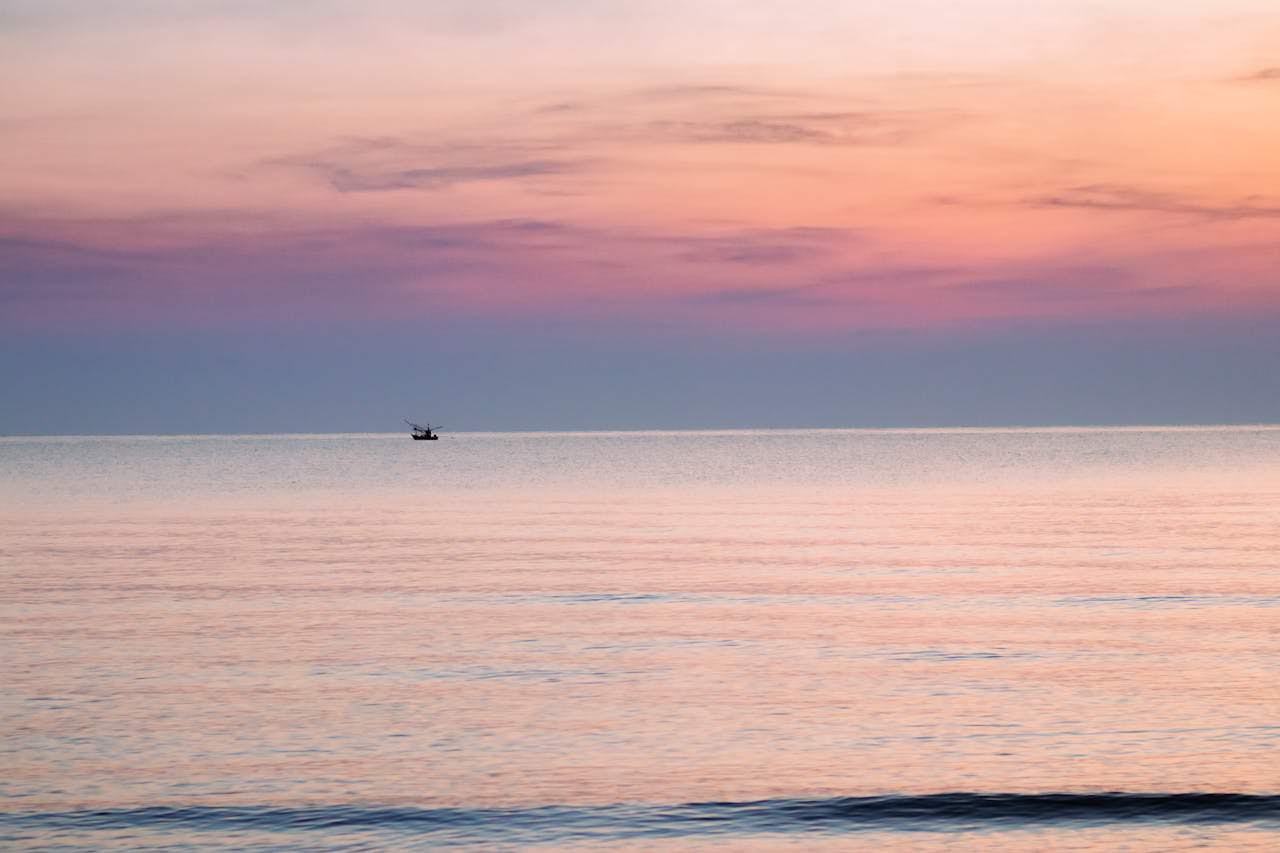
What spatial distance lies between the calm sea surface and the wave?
6 centimetres

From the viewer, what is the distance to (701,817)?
18.8 m

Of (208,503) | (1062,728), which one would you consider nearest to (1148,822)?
(1062,728)

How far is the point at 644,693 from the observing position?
85.9 ft

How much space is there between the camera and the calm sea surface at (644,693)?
18734 millimetres

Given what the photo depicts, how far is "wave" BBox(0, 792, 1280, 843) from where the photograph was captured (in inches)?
720

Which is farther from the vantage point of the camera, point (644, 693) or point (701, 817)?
point (644, 693)

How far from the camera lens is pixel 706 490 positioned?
10419 centimetres

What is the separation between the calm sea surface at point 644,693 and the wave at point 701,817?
0.06 metres

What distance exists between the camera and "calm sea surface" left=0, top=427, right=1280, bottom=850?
61.5 ft

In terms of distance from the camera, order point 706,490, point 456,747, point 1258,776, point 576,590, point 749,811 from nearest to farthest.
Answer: point 749,811 → point 1258,776 → point 456,747 → point 576,590 → point 706,490

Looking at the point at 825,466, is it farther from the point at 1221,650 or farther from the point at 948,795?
the point at 948,795

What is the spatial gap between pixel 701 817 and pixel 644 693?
746cm

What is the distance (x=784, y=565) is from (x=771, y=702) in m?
23.1

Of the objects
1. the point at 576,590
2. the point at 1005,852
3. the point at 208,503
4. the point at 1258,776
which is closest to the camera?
the point at 1005,852
